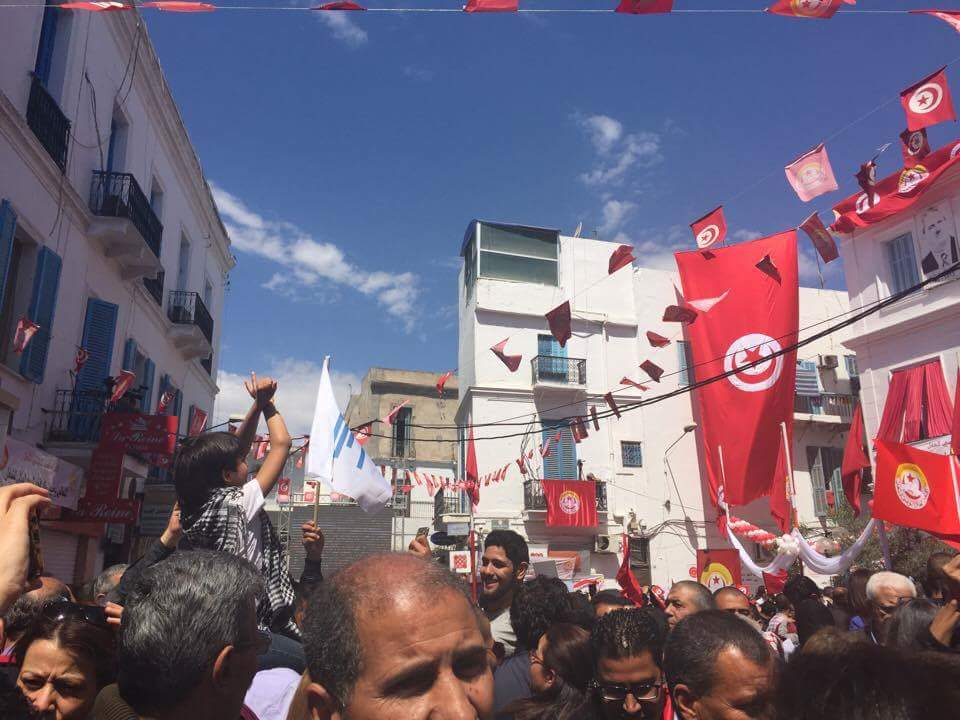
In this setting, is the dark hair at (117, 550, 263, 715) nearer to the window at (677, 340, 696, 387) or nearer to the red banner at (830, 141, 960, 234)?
the red banner at (830, 141, 960, 234)

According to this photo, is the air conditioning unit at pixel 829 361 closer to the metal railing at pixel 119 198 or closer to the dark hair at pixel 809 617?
the metal railing at pixel 119 198

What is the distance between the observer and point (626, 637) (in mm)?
3018

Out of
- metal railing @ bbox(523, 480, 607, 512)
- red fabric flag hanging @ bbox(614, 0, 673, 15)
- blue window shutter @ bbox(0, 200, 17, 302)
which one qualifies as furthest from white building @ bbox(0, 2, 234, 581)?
metal railing @ bbox(523, 480, 607, 512)

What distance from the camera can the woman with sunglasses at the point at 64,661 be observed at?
2.24 metres

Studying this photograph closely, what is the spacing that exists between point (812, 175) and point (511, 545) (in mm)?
9145

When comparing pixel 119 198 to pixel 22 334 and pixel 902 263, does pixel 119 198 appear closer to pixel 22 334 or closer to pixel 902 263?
pixel 22 334

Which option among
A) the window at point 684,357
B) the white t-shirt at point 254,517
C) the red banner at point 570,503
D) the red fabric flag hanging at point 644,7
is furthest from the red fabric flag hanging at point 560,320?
the white t-shirt at point 254,517

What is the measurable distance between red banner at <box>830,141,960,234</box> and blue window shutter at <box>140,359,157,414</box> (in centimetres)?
1573

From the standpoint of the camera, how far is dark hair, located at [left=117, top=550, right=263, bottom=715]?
1.78 meters

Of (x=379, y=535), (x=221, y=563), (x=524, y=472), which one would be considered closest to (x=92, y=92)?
(x=221, y=563)

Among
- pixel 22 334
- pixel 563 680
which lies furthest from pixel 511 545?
pixel 22 334

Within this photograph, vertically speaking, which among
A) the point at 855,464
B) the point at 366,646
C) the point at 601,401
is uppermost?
the point at 601,401

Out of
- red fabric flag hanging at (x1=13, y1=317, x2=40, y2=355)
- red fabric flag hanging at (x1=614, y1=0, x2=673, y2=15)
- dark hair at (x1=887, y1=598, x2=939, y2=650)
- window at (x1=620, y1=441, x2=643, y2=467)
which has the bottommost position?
dark hair at (x1=887, y1=598, x2=939, y2=650)

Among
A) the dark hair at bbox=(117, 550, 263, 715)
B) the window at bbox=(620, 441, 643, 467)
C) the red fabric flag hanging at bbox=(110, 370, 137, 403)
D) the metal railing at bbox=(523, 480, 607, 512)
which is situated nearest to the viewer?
Result: the dark hair at bbox=(117, 550, 263, 715)
